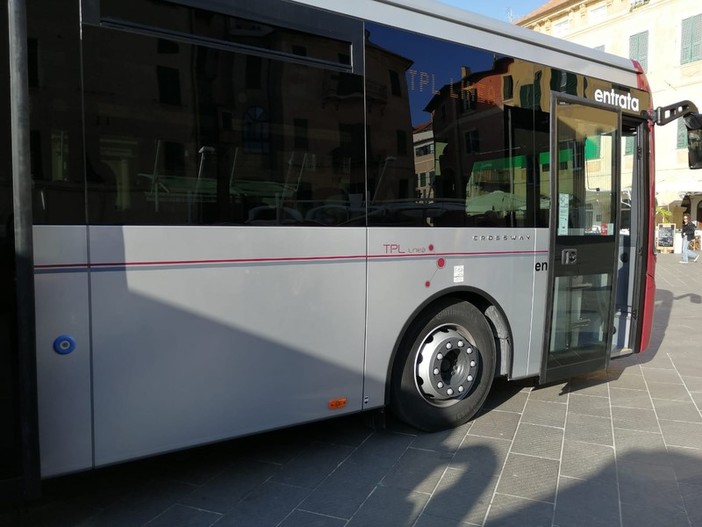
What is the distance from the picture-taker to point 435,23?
399 centimetres

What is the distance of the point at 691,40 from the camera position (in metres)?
28.2

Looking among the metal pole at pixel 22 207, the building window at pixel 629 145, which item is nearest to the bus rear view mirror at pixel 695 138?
the building window at pixel 629 145

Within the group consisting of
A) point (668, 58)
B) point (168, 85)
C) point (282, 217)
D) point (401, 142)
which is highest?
point (668, 58)

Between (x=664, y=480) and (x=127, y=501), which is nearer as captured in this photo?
(x=127, y=501)

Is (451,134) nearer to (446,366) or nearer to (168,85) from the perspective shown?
(446,366)

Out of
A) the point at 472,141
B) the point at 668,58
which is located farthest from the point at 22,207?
the point at 668,58

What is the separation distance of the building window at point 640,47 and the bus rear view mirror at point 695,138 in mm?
29220

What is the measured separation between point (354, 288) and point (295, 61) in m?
1.46

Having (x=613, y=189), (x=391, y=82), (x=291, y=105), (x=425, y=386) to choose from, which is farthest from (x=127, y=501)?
(x=613, y=189)

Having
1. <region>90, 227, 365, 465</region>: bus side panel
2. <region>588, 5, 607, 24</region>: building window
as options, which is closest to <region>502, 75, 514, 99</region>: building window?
<region>90, 227, 365, 465</region>: bus side panel

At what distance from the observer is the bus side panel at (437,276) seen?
148 inches

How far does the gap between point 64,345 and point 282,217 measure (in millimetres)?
1355

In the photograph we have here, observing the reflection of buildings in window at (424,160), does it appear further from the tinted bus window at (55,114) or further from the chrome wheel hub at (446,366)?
the tinted bus window at (55,114)

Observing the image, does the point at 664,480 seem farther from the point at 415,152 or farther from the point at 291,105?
the point at 291,105
